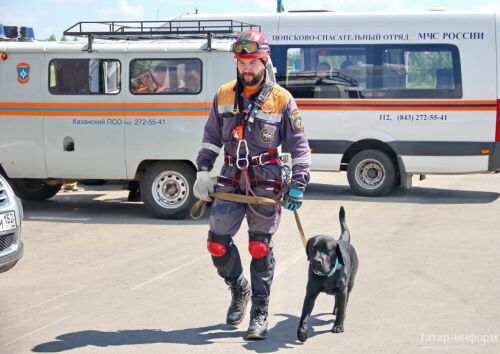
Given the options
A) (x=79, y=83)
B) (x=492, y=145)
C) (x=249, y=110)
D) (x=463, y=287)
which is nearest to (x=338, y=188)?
(x=492, y=145)

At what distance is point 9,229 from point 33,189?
6499 millimetres

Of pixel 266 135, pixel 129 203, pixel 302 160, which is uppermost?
pixel 266 135

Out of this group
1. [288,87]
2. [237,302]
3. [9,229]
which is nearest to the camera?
[237,302]

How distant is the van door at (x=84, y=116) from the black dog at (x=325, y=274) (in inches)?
245

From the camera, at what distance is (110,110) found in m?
11.9

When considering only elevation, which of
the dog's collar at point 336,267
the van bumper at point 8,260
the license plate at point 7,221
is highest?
the license plate at point 7,221

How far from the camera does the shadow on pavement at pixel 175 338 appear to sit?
6.03 metres

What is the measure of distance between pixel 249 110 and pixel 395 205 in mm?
7546

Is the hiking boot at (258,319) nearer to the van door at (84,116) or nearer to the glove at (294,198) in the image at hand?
the glove at (294,198)

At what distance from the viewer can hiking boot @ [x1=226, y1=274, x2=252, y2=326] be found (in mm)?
6501

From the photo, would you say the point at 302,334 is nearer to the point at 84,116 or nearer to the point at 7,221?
the point at 7,221

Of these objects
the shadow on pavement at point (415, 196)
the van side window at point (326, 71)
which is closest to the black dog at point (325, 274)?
the shadow on pavement at point (415, 196)

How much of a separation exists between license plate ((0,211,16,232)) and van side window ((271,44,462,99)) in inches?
316

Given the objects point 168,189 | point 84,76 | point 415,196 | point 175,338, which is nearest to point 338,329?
point 175,338
